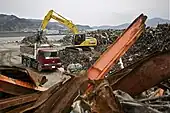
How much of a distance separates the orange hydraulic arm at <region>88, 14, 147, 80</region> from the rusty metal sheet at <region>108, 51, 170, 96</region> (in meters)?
0.29

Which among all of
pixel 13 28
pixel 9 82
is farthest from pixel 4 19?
pixel 9 82

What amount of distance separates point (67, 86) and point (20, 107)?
3.28ft

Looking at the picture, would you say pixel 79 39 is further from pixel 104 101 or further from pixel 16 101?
pixel 104 101

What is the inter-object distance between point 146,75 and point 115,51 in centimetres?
73

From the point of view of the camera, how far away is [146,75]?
157 inches

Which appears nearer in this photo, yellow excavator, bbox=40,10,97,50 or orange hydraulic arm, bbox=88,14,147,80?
orange hydraulic arm, bbox=88,14,147,80

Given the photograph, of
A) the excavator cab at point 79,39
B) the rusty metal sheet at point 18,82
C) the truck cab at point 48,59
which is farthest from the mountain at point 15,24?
the rusty metal sheet at point 18,82

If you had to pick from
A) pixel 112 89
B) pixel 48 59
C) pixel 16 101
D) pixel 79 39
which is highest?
pixel 112 89

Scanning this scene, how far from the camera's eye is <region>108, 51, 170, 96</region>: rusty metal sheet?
3842 millimetres

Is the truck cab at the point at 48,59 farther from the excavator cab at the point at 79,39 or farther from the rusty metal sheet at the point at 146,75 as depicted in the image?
the rusty metal sheet at the point at 146,75

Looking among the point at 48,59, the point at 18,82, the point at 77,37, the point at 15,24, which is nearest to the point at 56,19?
the point at 77,37

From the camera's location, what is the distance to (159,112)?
3896 millimetres

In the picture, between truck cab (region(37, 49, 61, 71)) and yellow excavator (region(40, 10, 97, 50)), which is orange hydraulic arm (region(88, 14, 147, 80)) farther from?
yellow excavator (region(40, 10, 97, 50))

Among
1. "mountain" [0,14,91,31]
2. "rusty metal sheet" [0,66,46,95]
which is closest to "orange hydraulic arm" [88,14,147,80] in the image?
"rusty metal sheet" [0,66,46,95]
